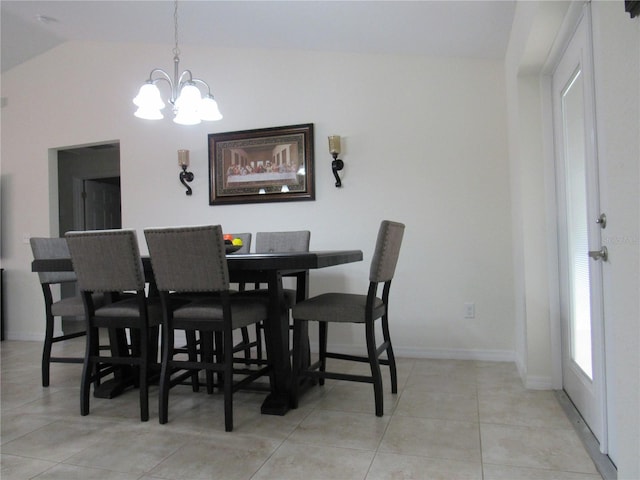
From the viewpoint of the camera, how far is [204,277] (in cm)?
202

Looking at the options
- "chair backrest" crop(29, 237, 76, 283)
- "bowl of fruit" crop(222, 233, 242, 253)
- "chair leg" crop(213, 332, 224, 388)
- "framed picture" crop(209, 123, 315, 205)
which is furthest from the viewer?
"framed picture" crop(209, 123, 315, 205)

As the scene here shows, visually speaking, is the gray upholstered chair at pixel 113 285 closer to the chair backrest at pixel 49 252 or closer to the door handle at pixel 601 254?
the chair backrest at pixel 49 252

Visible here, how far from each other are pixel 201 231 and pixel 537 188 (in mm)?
1902

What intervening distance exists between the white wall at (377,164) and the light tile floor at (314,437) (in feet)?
2.53

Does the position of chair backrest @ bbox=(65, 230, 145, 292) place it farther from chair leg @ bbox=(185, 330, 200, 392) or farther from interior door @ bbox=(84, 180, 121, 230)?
interior door @ bbox=(84, 180, 121, 230)

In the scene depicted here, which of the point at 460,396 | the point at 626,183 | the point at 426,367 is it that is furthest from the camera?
the point at 426,367

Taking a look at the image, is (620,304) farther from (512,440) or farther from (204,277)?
(204,277)

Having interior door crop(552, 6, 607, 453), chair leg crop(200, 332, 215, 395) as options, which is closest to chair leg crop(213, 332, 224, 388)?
chair leg crop(200, 332, 215, 395)

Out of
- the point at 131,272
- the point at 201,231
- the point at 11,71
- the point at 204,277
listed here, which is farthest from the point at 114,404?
the point at 11,71

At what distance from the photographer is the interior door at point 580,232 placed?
1681 mm

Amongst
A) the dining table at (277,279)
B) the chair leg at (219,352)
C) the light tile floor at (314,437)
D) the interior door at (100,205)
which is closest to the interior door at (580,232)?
the light tile floor at (314,437)

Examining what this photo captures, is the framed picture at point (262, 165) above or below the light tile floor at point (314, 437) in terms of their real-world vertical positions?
above

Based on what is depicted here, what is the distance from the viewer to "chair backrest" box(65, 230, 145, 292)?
2168mm

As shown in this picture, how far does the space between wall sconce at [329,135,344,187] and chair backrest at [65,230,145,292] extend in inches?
67.7
